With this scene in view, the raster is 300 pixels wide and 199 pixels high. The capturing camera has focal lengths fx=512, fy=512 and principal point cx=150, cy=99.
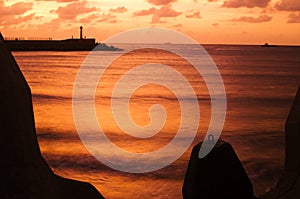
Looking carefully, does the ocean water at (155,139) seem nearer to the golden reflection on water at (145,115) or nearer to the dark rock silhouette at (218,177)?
the golden reflection on water at (145,115)

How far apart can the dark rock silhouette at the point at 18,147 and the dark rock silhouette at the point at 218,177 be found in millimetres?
3722

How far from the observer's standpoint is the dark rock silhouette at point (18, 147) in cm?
759

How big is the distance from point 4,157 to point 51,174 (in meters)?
1.39

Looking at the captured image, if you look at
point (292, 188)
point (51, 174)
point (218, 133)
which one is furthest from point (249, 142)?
point (51, 174)

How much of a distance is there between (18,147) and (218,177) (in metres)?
5.25

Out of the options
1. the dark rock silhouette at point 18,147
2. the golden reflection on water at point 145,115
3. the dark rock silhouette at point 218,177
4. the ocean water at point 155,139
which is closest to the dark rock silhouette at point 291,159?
the dark rock silhouette at point 218,177

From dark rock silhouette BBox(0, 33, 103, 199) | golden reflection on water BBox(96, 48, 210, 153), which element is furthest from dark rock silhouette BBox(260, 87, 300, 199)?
golden reflection on water BBox(96, 48, 210, 153)

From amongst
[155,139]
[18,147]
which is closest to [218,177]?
[18,147]

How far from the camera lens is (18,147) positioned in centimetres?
786

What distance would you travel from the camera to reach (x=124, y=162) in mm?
23922

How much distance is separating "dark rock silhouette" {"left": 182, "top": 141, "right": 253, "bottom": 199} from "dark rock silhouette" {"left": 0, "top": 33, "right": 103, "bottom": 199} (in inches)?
147

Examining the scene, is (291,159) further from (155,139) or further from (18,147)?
(155,139)

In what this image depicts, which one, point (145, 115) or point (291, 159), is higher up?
point (291, 159)

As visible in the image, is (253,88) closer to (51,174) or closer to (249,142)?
(249,142)
